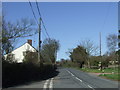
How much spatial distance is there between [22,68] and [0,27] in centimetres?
422

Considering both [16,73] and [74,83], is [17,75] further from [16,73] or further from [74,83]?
[74,83]

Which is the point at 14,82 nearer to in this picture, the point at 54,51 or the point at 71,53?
the point at 54,51

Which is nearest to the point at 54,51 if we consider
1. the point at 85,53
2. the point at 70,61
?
the point at 85,53

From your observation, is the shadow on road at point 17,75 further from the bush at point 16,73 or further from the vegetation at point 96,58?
the vegetation at point 96,58

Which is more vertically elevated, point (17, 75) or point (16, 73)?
point (16, 73)

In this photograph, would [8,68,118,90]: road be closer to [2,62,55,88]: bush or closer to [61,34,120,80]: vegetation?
[2,62,55,88]: bush

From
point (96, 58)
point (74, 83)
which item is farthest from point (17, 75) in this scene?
point (96, 58)

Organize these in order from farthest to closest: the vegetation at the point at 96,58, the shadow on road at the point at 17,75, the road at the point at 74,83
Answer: the vegetation at the point at 96,58 → the road at the point at 74,83 → the shadow on road at the point at 17,75

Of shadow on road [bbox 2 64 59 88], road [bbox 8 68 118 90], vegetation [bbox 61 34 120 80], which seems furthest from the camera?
vegetation [bbox 61 34 120 80]

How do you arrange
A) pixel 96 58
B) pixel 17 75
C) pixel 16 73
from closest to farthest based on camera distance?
pixel 16 73
pixel 17 75
pixel 96 58

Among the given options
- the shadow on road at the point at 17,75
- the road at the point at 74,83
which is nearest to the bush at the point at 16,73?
the shadow on road at the point at 17,75

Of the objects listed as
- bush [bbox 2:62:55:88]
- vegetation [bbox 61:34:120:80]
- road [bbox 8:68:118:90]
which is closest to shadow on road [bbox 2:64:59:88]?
bush [bbox 2:62:55:88]

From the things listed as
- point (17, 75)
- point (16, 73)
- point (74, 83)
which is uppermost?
point (16, 73)

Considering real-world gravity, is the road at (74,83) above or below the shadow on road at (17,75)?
below
